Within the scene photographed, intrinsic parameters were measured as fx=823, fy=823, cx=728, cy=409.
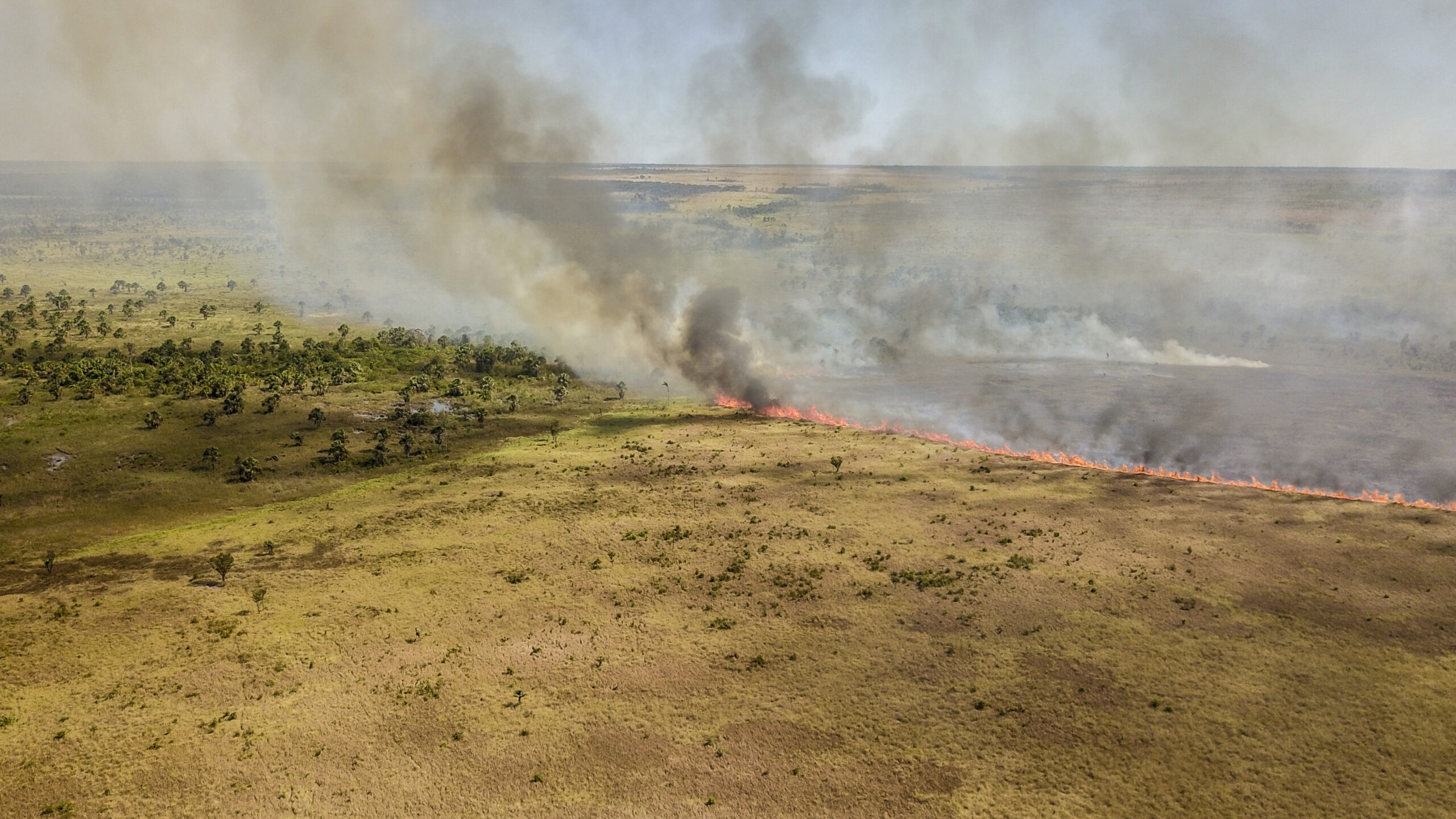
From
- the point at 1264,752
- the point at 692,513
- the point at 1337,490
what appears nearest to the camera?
the point at 1264,752

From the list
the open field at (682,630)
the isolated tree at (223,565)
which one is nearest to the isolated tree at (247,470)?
the open field at (682,630)

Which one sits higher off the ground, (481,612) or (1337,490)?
(1337,490)

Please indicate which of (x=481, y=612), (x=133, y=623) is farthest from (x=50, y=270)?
(x=481, y=612)

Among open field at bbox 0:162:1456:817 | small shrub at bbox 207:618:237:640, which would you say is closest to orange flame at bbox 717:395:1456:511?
open field at bbox 0:162:1456:817

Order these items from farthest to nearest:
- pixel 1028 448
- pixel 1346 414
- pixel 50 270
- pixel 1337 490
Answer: pixel 50 270
pixel 1346 414
pixel 1028 448
pixel 1337 490

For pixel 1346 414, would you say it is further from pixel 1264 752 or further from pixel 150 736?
pixel 150 736

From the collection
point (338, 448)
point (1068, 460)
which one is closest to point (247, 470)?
point (338, 448)

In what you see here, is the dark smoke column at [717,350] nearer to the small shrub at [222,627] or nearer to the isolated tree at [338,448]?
the isolated tree at [338,448]

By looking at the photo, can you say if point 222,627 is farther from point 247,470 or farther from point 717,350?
point 717,350
